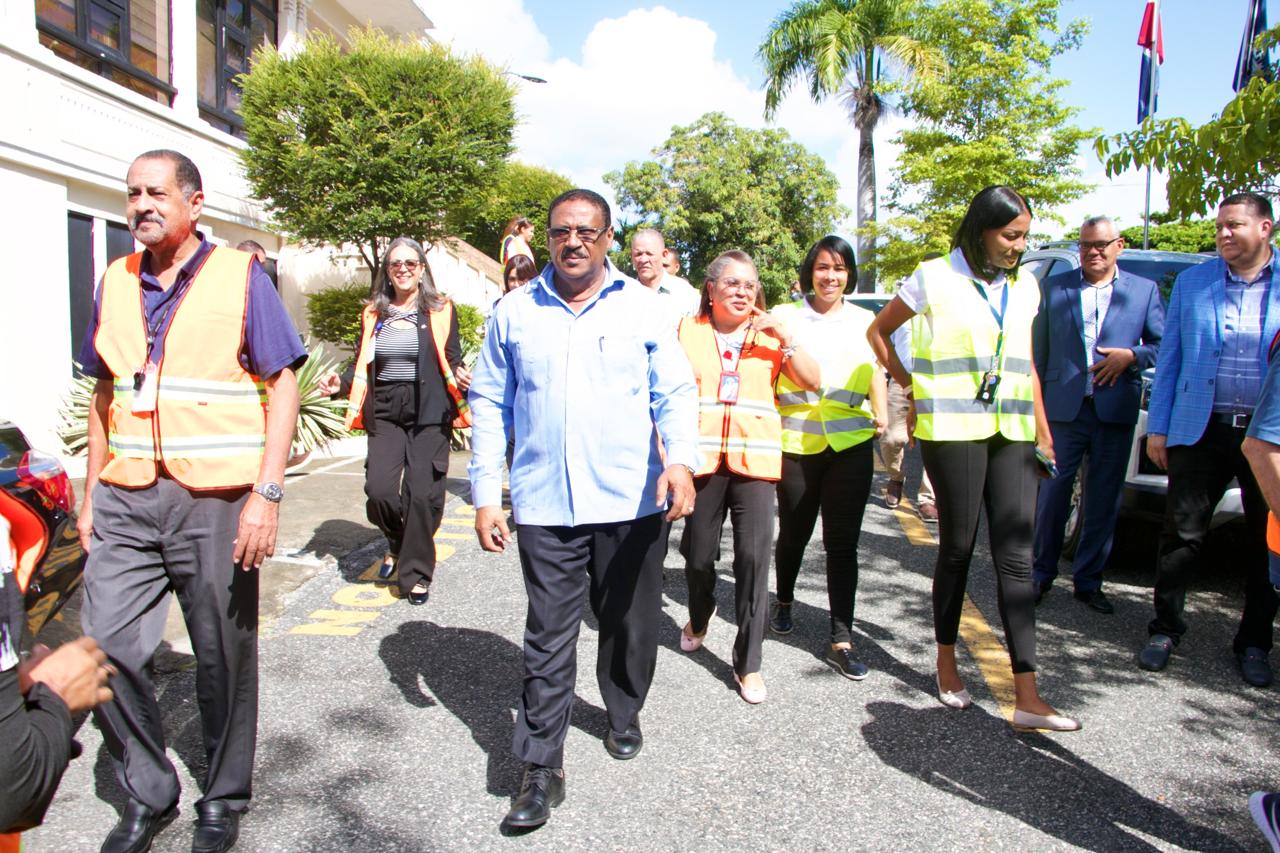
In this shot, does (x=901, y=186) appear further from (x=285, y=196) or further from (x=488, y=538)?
(x=488, y=538)

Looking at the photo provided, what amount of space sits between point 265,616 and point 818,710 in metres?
2.99

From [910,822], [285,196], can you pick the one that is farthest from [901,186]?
[910,822]

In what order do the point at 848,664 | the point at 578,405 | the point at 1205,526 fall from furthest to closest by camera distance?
the point at 1205,526 → the point at 848,664 → the point at 578,405

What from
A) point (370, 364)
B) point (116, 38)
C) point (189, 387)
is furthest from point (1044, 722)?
point (116, 38)

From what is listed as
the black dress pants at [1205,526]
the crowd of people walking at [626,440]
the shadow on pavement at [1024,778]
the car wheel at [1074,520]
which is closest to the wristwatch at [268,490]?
the crowd of people walking at [626,440]

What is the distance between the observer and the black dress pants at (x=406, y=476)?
545cm

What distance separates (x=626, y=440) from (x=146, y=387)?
1.49 metres

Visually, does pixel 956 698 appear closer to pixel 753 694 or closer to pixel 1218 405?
pixel 753 694

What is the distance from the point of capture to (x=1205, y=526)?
4.55 metres

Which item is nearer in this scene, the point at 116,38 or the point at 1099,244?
the point at 1099,244

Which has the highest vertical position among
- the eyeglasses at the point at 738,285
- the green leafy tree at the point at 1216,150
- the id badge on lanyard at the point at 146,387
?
the green leafy tree at the point at 1216,150

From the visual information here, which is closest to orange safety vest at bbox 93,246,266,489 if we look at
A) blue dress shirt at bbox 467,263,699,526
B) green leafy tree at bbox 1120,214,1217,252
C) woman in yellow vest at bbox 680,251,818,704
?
blue dress shirt at bbox 467,263,699,526

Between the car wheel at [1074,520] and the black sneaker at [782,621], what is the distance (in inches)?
78.5

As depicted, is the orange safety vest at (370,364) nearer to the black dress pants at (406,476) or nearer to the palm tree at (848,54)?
the black dress pants at (406,476)
